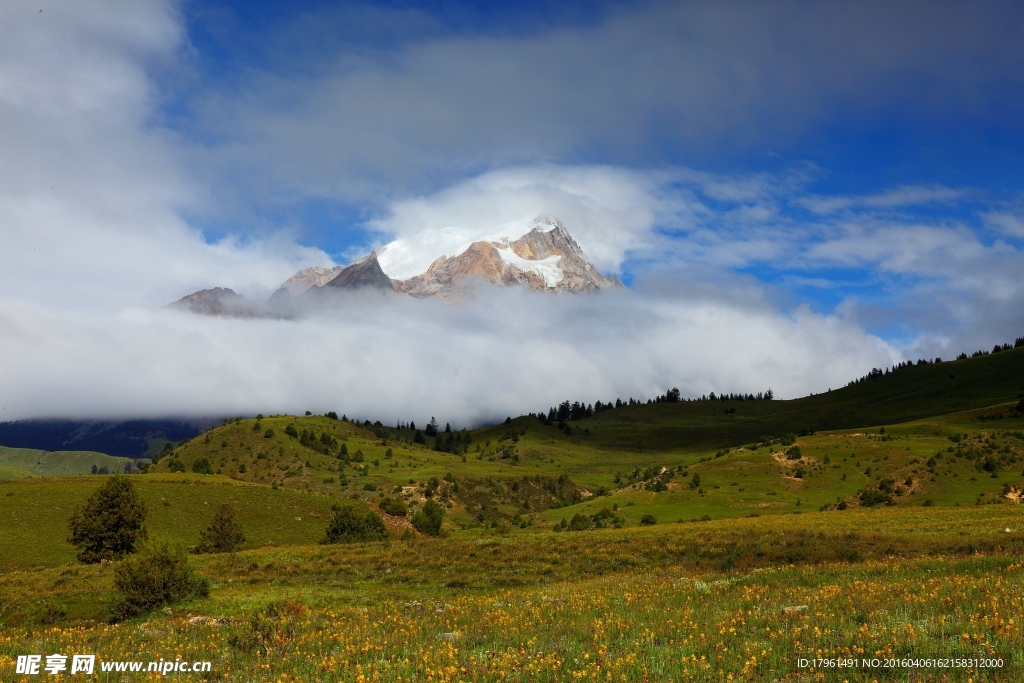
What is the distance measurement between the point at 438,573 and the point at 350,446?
145 metres

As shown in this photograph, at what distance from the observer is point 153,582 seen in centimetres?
2897

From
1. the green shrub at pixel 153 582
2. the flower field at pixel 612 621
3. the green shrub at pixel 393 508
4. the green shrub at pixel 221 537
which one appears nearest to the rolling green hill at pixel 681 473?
the green shrub at pixel 393 508

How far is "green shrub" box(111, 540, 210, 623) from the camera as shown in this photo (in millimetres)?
28453

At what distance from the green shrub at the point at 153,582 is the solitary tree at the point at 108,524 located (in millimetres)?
28262

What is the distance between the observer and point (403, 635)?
1805 cm

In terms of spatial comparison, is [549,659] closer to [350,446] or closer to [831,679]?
[831,679]

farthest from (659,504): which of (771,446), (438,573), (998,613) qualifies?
(998,613)

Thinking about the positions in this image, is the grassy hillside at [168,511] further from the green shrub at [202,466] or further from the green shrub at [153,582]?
the green shrub at [153,582]

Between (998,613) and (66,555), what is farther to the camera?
(66,555)

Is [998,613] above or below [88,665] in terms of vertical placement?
above

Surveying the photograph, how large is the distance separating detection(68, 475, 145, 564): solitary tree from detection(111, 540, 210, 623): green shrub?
92.7ft

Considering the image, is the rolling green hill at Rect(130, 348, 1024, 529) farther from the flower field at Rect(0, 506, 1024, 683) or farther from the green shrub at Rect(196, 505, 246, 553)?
the green shrub at Rect(196, 505, 246, 553)

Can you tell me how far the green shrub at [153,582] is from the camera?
2845 cm

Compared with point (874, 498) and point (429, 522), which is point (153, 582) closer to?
point (429, 522)
